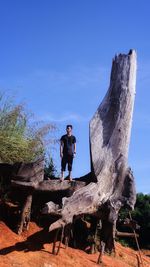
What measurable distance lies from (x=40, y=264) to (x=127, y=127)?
4395mm

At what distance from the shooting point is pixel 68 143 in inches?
468

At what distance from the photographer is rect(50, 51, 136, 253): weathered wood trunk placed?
37.0 feet

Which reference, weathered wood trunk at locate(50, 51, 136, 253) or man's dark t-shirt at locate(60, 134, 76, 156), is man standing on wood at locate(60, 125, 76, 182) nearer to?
man's dark t-shirt at locate(60, 134, 76, 156)

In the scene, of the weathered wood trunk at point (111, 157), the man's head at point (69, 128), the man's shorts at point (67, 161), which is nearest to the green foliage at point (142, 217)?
the weathered wood trunk at point (111, 157)

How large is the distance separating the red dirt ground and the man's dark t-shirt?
1.75 m

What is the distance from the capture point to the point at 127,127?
42.8 ft

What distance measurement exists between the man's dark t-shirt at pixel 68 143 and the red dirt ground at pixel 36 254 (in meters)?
1.75

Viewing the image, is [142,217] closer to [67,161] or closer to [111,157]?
[111,157]

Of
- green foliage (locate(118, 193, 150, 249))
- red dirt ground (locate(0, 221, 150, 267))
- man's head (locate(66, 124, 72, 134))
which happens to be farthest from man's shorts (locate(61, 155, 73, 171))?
green foliage (locate(118, 193, 150, 249))

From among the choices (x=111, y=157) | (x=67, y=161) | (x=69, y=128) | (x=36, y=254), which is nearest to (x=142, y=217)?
(x=111, y=157)

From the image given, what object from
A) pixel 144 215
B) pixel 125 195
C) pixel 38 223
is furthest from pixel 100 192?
pixel 144 215

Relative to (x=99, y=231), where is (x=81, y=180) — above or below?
above

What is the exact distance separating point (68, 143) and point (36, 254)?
2653 mm

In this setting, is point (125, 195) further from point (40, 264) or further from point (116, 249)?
point (40, 264)
